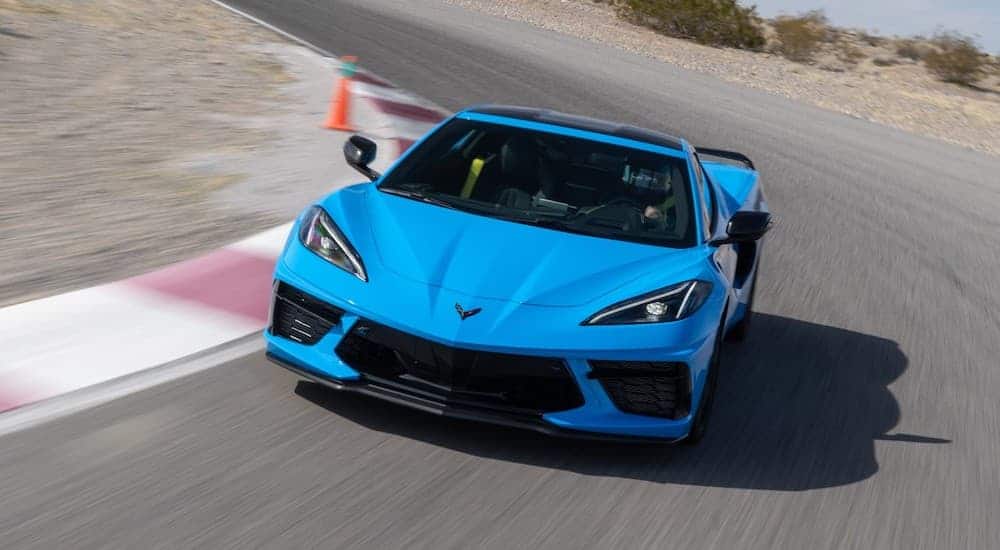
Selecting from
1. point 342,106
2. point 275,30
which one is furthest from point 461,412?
point 275,30

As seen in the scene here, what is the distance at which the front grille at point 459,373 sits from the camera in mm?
4805

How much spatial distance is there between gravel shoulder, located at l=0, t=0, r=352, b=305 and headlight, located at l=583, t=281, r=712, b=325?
295cm

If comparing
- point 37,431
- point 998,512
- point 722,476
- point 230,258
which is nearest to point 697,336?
point 722,476

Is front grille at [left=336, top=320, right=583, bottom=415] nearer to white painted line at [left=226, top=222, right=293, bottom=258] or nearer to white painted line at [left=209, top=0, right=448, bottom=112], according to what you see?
white painted line at [left=226, top=222, right=293, bottom=258]

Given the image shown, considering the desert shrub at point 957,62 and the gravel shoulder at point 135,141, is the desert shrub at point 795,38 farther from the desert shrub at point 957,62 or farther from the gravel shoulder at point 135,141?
the gravel shoulder at point 135,141

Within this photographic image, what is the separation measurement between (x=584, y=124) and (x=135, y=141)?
5348mm

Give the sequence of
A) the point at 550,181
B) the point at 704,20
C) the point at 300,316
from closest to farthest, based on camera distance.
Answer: the point at 300,316 < the point at 550,181 < the point at 704,20

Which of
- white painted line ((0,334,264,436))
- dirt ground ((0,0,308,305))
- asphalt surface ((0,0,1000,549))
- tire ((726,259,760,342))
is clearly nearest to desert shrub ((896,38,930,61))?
dirt ground ((0,0,308,305))

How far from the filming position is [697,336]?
16.9ft

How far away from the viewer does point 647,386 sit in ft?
16.5

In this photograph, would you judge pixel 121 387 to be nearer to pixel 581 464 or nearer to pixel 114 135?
pixel 581 464

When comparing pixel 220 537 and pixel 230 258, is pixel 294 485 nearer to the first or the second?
pixel 220 537

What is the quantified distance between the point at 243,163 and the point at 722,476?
6.05 meters

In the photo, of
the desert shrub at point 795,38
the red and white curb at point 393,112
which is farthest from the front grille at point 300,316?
the desert shrub at point 795,38
